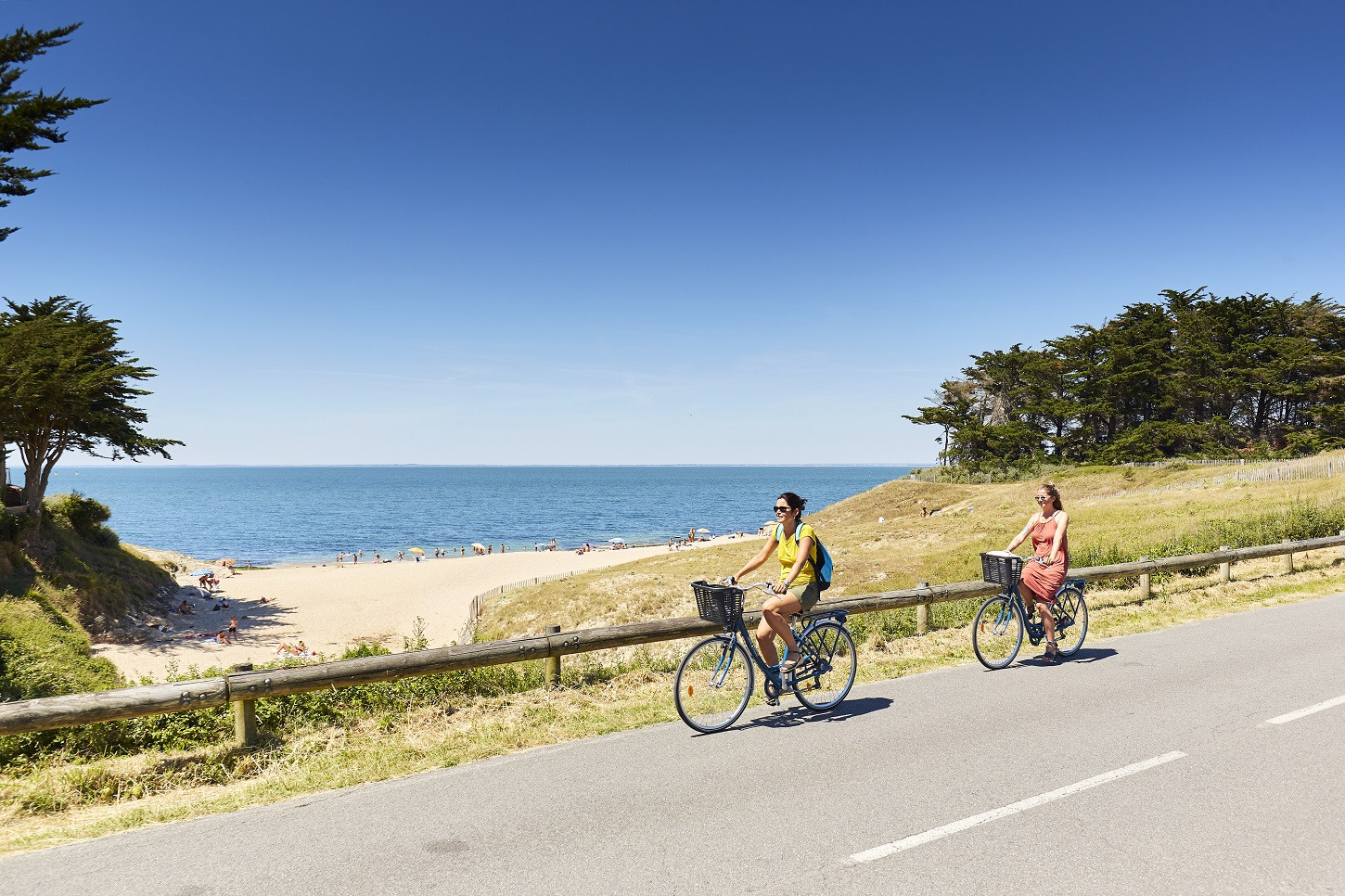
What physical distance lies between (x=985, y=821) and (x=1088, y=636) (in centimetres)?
725

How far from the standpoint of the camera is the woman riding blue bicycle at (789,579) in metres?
6.90

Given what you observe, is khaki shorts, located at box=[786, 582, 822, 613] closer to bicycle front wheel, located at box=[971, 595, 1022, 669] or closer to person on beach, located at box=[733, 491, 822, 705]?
person on beach, located at box=[733, 491, 822, 705]

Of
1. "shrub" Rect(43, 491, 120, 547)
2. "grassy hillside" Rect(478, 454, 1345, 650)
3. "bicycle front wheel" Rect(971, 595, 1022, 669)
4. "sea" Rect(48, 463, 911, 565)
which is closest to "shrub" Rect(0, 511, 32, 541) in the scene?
"shrub" Rect(43, 491, 120, 547)

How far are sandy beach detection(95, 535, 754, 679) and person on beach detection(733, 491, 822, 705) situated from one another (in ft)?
53.2

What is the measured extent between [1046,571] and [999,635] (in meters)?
1.04

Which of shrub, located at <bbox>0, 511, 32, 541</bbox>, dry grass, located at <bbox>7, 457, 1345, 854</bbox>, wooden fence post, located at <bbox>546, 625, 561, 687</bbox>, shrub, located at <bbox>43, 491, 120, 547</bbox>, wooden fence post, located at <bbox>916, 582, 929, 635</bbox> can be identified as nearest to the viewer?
dry grass, located at <bbox>7, 457, 1345, 854</bbox>

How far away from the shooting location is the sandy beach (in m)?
25.7

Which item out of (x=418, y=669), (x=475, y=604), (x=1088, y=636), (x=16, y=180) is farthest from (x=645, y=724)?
(x=475, y=604)

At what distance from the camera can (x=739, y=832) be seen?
4723mm

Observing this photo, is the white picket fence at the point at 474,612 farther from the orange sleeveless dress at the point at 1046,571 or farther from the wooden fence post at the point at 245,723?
the orange sleeveless dress at the point at 1046,571

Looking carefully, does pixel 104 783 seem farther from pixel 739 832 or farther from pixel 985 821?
pixel 985 821

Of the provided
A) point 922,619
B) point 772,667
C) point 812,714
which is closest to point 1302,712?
point 922,619

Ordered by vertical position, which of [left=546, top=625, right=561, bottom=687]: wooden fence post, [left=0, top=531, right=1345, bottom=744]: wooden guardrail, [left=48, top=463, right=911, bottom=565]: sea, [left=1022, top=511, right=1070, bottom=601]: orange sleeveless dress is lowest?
[left=48, top=463, right=911, bottom=565]: sea

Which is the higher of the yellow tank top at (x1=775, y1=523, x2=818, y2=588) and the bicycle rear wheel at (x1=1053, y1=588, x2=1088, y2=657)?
the yellow tank top at (x1=775, y1=523, x2=818, y2=588)
